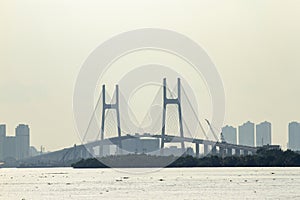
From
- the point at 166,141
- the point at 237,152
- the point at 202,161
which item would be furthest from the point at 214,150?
the point at 166,141

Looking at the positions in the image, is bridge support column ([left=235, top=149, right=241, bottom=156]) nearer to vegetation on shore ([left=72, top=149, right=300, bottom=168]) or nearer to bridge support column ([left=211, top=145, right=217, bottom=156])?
vegetation on shore ([left=72, top=149, right=300, bottom=168])

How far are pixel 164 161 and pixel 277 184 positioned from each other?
75.9 m

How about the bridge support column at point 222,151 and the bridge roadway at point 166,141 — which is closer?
the bridge roadway at point 166,141

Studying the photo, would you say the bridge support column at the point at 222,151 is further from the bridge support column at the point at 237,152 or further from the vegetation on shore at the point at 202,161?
the bridge support column at the point at 237,152

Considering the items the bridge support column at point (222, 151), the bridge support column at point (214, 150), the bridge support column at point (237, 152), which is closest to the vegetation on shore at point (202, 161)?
the bridge support column at point (222, 151)

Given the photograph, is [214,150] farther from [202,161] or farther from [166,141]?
[166,141]

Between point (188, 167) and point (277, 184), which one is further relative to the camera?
point (188, 167)

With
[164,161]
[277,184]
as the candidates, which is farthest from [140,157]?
[277,184]

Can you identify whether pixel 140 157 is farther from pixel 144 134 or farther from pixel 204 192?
pixel 204 192

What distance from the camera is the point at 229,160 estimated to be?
141 m

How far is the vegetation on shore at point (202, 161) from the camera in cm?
13900

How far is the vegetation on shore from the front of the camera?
139 metres

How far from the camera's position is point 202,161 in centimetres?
14362

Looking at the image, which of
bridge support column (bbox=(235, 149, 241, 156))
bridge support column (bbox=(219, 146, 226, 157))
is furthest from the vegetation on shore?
bridge support column (bbox=(235, 149, 241, 156))
